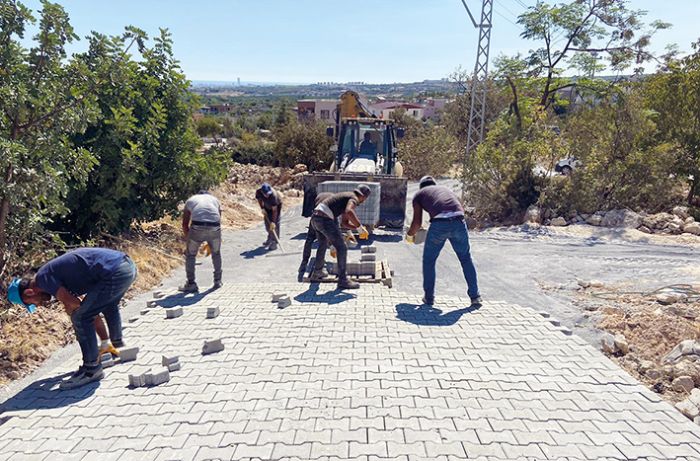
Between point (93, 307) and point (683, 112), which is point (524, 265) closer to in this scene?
point (93, 307)

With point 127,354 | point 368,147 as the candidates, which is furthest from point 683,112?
point 127,354

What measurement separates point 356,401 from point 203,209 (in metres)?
3.67

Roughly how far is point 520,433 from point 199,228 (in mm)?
4695

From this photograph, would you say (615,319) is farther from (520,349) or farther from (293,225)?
(293,225)

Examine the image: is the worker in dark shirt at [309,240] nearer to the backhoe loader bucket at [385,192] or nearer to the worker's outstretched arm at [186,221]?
the worker's outstretched arm at [186,221]

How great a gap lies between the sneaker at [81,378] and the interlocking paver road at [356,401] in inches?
3.7

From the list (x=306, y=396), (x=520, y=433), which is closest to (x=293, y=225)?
(x=306, y=396)

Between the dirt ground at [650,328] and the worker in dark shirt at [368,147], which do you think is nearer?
the dirt ground at [650,328]

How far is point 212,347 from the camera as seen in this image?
5.09m

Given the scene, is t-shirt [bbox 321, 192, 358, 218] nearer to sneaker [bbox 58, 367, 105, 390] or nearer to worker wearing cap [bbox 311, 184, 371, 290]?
worker wearing cap [bbox 311, 184, 371, 290]

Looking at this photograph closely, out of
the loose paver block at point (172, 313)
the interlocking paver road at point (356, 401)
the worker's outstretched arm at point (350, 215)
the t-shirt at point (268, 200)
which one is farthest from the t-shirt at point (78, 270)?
the t-shirt at point (268, 200)

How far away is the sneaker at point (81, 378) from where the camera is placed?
4.44 meters

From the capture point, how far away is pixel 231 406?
407 cm

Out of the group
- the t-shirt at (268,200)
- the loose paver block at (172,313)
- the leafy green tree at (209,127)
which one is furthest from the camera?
the leafy green tree at (209,127)
